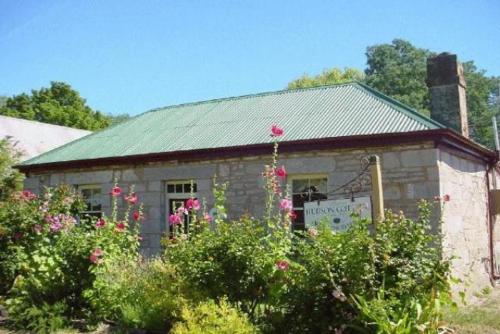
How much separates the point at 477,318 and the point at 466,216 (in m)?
3.30

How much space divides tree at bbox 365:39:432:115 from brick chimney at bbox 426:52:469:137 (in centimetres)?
3154

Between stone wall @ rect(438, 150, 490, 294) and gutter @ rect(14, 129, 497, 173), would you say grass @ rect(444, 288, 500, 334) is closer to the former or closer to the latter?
stone wall @ rect(438, 150, 490, 294)

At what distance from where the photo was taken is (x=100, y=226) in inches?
261

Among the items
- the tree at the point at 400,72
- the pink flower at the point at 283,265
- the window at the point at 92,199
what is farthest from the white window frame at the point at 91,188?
the tree at the point at 400,72

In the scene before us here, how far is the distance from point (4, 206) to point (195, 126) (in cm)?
501

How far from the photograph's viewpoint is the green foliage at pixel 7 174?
13.0 meters

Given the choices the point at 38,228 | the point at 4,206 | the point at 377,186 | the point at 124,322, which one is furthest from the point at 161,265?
the point at 4,206

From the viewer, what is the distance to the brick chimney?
10586 mm

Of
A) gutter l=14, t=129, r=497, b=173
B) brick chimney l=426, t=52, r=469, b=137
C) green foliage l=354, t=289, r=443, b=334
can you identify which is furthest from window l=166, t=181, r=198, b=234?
green foliage l=354, t=289, r=443, b=334

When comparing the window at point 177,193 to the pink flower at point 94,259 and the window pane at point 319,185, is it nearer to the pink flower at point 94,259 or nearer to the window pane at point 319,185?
the window pane at point 319,185

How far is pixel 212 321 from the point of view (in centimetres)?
473

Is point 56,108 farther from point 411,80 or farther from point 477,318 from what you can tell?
point 477,318

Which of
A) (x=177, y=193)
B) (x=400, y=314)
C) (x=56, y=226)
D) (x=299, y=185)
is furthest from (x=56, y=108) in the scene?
(x=400, y=314)

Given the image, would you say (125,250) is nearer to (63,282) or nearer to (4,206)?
(63,282)
